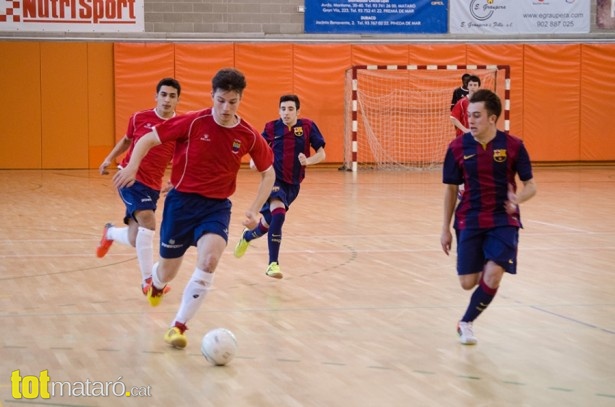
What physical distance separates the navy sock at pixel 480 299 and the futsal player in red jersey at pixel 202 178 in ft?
4.83

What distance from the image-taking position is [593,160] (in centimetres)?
2488

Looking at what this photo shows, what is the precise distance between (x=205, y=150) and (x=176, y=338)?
3.91 ft

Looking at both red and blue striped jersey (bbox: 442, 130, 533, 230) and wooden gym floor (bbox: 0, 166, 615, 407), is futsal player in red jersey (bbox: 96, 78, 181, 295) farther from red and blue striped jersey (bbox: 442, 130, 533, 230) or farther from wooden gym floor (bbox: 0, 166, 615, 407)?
red and blue striped jersey (bbox: 442, 130, 533, 230)

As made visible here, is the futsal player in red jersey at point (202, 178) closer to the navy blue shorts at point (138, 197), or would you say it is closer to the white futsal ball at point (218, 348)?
the white futsal ball at point (218, 348)

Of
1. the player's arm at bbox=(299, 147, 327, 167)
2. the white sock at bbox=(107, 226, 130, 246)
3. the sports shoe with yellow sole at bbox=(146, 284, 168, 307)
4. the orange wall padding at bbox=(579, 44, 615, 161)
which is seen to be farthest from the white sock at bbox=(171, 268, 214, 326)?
the orange wall padding at bbox=(579, 44, 615, 161)

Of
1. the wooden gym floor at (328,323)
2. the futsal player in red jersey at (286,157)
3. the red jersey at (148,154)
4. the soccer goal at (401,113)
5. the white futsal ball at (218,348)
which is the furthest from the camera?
the soccer goal at (401,113)

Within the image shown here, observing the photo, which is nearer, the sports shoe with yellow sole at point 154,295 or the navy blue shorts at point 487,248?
the navy blue shorts at point 487,248

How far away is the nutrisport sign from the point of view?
22.3 meters

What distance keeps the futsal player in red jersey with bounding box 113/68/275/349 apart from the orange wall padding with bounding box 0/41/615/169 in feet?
57.5

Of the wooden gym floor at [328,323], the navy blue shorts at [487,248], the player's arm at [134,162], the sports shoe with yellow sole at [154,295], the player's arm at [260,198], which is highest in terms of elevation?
the player's arm at [134,162]

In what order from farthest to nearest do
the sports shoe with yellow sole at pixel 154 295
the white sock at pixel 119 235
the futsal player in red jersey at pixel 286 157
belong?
the futsal player in red jersey at pixel 286 157 → the white sock at pixel 119 235 → the sports shoe with yellow sole at pixel 154 295

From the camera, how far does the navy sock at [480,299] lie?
5761 mm

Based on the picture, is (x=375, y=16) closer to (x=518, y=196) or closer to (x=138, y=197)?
(x=138, y=197)

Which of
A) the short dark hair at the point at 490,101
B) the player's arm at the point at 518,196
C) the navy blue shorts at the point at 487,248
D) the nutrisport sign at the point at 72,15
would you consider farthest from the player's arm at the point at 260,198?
the nutrisport sign at the point at 72,15
